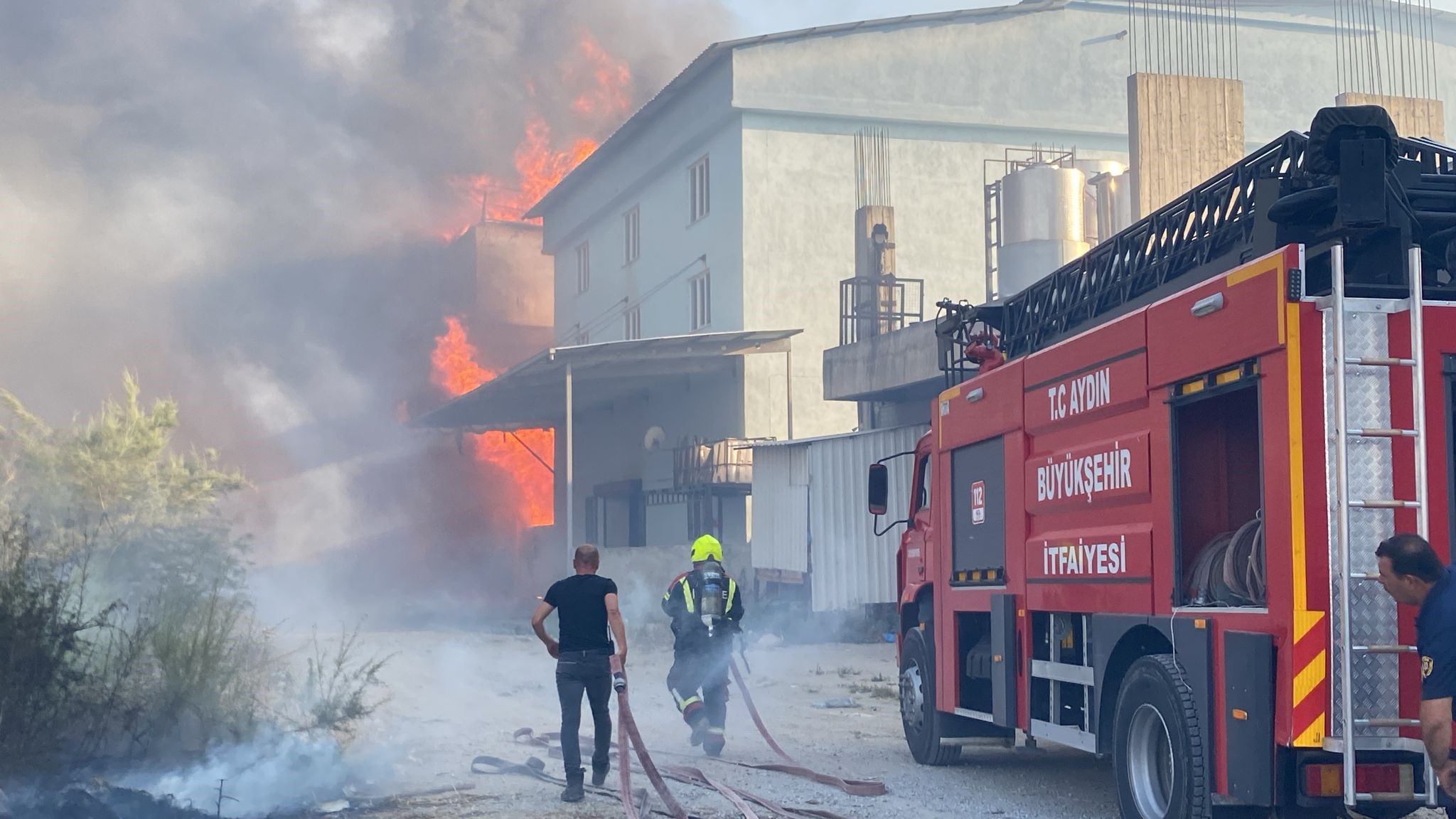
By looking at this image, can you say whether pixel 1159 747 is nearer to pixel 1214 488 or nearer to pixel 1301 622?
pixel 1214 488

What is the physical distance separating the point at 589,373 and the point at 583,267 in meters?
12.9

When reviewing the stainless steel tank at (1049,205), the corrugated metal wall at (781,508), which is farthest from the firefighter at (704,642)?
the stainless steel tank at (1049,205)

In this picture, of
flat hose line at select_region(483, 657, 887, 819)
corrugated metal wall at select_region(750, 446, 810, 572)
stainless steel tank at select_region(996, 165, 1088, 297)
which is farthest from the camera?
stainless steel tank at select_region(996, 165, 1088, 297)

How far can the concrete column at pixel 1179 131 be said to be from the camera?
73.6ft

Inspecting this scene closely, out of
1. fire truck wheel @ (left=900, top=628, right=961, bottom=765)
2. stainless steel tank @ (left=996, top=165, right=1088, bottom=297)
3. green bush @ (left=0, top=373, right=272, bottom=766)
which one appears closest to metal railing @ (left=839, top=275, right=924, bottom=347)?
stainless steel tank @ (left=996, top=165, right=1088, bottom=297)

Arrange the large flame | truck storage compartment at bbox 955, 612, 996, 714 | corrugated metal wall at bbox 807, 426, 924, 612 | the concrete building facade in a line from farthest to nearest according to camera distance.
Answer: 1. the large flame
2. the concrete building facade
3. corrugated metal wall at bbox 807, 426, 924, 612
4. truck storage compartment at bbox 955, 612, 996, 714

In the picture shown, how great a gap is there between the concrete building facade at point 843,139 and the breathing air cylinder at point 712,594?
17598mm

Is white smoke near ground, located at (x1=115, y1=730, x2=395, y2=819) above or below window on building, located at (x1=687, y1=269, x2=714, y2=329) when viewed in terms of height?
below

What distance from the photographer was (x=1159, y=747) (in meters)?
7.14

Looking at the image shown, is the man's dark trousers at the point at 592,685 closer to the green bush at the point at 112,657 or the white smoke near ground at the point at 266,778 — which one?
the white smoke near ground at the point at 266,778

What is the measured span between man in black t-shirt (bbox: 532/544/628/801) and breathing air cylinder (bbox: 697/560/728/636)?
2.07m

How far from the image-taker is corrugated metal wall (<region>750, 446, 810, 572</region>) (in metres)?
23.5

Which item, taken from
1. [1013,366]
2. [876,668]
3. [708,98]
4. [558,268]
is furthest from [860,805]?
[558,268]

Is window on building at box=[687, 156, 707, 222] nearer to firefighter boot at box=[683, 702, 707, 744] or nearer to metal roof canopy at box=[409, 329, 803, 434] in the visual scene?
metal roof canopy at box=[409, 329, 803, 434]
